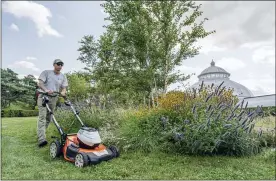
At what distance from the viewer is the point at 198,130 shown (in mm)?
3646

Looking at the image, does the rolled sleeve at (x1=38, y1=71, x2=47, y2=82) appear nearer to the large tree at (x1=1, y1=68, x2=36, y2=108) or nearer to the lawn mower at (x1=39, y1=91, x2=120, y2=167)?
the lawn mower at (x1=39, y1=91, x2=120, y2=167)

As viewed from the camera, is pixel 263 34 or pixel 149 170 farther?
pixel 263 34

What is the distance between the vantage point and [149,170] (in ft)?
10.8

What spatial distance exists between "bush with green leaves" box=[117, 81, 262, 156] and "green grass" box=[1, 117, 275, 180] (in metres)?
0.18

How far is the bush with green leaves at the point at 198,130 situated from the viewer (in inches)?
145

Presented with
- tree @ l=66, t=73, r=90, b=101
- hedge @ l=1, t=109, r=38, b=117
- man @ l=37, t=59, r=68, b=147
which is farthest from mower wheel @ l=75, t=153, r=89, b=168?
hedge @ l=1, t=109, r=38, b=117

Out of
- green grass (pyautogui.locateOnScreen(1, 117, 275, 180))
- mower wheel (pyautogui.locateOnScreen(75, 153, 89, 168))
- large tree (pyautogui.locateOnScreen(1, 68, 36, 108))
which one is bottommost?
green grass (pyautogui.locateOnScreen(1, 117, 275, 180))

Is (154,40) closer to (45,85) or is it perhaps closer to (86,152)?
(45,85)

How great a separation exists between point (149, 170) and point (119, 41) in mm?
6512

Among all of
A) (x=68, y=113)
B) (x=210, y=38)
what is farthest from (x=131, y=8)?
(x=68, y=113)

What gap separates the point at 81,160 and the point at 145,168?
0.78 m

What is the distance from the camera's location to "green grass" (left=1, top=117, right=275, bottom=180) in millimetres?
3121

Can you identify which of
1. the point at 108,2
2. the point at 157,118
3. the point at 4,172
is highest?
the point at 108,2

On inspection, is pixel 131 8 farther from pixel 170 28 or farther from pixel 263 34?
pixel 263 34
